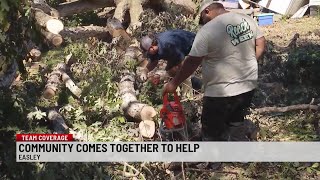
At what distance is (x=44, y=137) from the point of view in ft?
16.4

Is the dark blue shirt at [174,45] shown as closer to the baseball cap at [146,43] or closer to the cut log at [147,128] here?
the baseball cap at [146,43]

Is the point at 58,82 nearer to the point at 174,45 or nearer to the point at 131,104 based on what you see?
the point at 131,104

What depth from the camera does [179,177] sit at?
480cm

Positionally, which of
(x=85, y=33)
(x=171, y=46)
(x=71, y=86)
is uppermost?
(x=85, y=33)

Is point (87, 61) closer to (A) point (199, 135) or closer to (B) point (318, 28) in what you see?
(A) point (199, 135)

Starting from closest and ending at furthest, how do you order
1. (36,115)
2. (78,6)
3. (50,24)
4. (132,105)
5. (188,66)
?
1. (188,66)
2. (36,115)
3. (132,105)
4. (50,24)
5. (78,6)

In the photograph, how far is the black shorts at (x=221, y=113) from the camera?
463cm

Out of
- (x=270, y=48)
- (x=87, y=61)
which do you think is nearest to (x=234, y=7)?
(x=270, y=48)

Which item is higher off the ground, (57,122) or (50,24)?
(50,24)

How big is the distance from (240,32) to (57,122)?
8.37 ft

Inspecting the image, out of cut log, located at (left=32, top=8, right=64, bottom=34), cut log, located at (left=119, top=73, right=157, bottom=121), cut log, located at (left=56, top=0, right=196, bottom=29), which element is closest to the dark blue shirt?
cut log, located at (left=119, top=73, right=157, bottom=121)

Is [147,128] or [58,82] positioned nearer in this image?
[147,128]

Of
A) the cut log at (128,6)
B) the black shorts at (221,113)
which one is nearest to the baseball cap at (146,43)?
the black shorts at (221,113)

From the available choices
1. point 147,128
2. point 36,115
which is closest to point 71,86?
point 36,115
